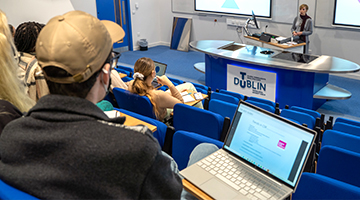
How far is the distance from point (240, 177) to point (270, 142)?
0.73ft

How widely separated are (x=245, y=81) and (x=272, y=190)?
4217mm

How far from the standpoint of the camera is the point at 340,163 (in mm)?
2027

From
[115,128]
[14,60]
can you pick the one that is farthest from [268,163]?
[14,60]

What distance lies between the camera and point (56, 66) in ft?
2.98

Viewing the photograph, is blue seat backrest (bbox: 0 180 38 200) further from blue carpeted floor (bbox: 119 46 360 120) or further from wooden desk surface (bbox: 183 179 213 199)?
blue carpeted floor (bbox: 119 46 360 120)

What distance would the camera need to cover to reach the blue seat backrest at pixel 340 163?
6.48ft

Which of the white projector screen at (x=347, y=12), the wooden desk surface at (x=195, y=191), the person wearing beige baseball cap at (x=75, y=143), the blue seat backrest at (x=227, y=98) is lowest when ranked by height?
the blue seat backrest at (x=227, y=98)

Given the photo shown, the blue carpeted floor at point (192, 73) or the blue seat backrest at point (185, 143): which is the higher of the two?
the blue seat backrest at point (185, 143)

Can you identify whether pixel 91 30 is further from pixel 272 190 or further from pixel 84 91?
pixel 272 190

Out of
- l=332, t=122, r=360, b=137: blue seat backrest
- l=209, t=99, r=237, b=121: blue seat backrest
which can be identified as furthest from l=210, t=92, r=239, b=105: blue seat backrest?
l=332, t=122, r=360, b=137: blue seat backrest

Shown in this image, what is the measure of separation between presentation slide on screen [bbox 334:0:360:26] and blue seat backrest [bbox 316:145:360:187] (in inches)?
207

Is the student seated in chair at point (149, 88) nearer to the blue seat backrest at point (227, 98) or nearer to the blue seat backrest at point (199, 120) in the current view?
the blue seat backrest at point (199, 120)

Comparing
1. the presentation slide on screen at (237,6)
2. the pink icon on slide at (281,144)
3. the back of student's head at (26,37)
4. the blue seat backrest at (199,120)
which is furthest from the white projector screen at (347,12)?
the back of student's head at (26,37)

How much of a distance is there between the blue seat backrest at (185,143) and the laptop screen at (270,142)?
187 mm
